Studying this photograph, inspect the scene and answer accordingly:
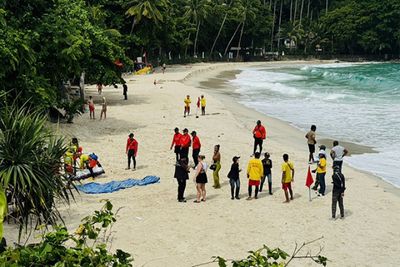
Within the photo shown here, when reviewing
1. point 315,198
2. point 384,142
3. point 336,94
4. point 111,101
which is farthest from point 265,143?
point 336,94

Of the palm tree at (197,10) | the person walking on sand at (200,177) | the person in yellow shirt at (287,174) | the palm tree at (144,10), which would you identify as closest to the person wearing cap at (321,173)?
the person in yellow shirt at (287,174)

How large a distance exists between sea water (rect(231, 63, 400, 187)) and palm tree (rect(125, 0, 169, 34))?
10.4m

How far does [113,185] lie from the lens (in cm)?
1441

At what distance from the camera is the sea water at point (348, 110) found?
66.2 feet

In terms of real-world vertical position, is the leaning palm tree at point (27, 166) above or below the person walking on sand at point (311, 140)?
above

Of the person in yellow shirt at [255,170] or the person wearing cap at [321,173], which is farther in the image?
the person wearing cap at [321,173]

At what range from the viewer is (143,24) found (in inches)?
1972

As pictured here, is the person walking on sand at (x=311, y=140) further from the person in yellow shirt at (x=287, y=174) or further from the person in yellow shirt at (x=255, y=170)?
the person in yellow shirt at (x=255, y=170)

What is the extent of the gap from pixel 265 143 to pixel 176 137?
602 centimetres

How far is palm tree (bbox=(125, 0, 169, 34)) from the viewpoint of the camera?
4722 centimetres

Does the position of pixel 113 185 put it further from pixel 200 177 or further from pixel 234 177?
pixel 234 177

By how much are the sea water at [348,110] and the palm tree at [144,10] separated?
10.4 metres

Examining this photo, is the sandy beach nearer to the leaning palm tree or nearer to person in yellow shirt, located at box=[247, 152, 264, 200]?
person in yellow shirt, located at box=[247, 152, 264, 200]

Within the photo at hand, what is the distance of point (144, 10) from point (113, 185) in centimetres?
3573
